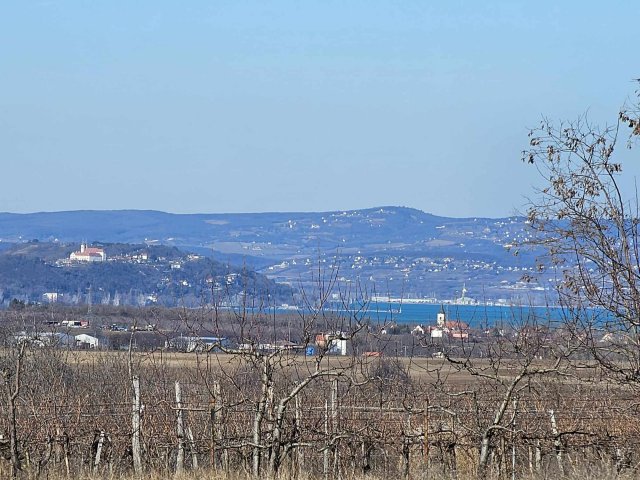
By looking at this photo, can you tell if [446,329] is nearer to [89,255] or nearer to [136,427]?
[136,427]

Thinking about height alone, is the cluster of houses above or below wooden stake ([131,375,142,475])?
above

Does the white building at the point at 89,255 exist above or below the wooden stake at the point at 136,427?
above

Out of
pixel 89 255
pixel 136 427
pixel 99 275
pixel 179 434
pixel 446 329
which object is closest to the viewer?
pixel 179 434

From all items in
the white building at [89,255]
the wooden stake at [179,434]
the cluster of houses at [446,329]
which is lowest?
the wooden stake at [179,434]

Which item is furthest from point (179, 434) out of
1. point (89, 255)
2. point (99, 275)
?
point (89, 255)

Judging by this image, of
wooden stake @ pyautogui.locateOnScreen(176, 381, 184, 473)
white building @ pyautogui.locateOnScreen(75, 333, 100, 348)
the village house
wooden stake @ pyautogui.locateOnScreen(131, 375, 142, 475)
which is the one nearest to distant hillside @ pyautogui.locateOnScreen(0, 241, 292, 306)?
white building @ pyautogui.locateOnScreen(75, 333, 100, 348)

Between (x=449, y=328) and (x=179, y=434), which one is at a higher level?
(x=449, y=328)

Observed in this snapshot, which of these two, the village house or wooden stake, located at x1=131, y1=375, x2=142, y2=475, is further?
the village house

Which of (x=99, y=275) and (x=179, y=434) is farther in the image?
(x=99, y=275)

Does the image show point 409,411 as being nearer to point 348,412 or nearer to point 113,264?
point 348,412

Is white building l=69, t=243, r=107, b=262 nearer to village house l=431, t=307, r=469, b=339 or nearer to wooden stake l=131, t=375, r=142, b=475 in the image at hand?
village house l=431, t=307, r=469, b=339

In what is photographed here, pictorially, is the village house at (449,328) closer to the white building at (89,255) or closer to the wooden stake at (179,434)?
the wooden stake at (179,434)

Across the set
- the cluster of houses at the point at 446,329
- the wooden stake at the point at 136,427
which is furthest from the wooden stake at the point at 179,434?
the cluster of houses at the point at 446,329

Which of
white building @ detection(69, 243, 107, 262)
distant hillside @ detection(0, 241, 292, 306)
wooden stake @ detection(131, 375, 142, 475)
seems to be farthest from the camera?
white building @ detection(69, 243, 107, 262)
